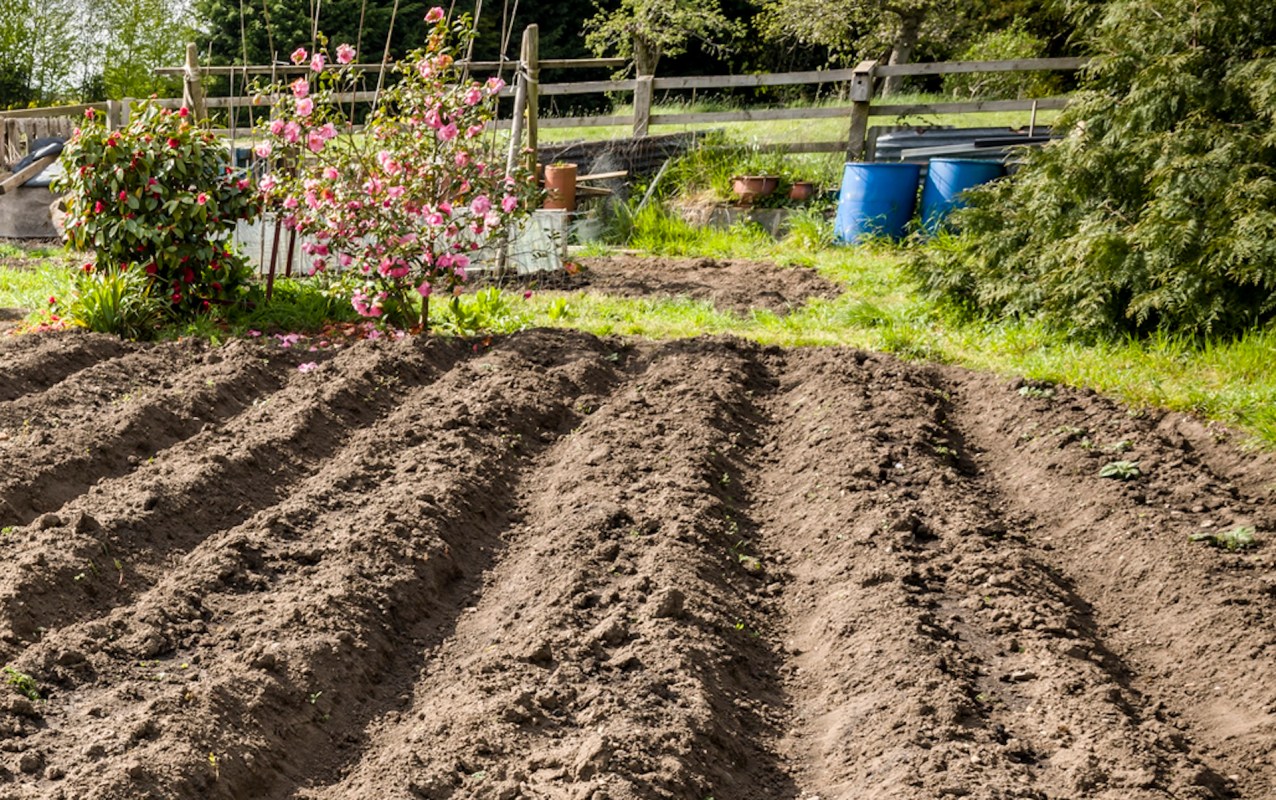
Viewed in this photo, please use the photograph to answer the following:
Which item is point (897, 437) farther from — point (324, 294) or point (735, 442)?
point (324, 294)

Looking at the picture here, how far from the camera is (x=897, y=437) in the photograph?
586cm

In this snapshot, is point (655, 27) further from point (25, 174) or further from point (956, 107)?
point (25, 174)

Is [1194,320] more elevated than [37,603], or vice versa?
[1194,320]

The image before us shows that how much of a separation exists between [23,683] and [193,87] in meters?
8.16

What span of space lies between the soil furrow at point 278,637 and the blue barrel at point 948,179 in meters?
6.11

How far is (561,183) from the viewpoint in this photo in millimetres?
11742

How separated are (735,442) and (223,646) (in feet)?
9.07

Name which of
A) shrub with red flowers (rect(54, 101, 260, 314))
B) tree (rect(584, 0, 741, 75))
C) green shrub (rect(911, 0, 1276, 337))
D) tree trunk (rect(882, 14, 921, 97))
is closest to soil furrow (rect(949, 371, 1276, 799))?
green shrub (rect(911, 0, 1276, 337))

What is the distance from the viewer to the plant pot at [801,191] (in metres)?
12.3

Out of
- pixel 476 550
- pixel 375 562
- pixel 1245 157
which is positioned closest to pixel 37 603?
pixel 375 562

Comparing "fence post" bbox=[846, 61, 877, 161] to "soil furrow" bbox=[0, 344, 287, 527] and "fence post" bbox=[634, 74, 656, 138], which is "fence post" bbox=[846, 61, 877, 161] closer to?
"fence post" bbox=[634, 74, 656, 138]

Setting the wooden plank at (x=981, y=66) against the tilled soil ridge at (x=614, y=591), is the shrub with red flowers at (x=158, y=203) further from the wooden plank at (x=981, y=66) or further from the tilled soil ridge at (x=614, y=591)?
the wooden plank at (x=981, y=66)

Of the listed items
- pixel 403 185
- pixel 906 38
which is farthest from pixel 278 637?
pixel 906 38

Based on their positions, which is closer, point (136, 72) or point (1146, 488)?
point (1146, 488)
